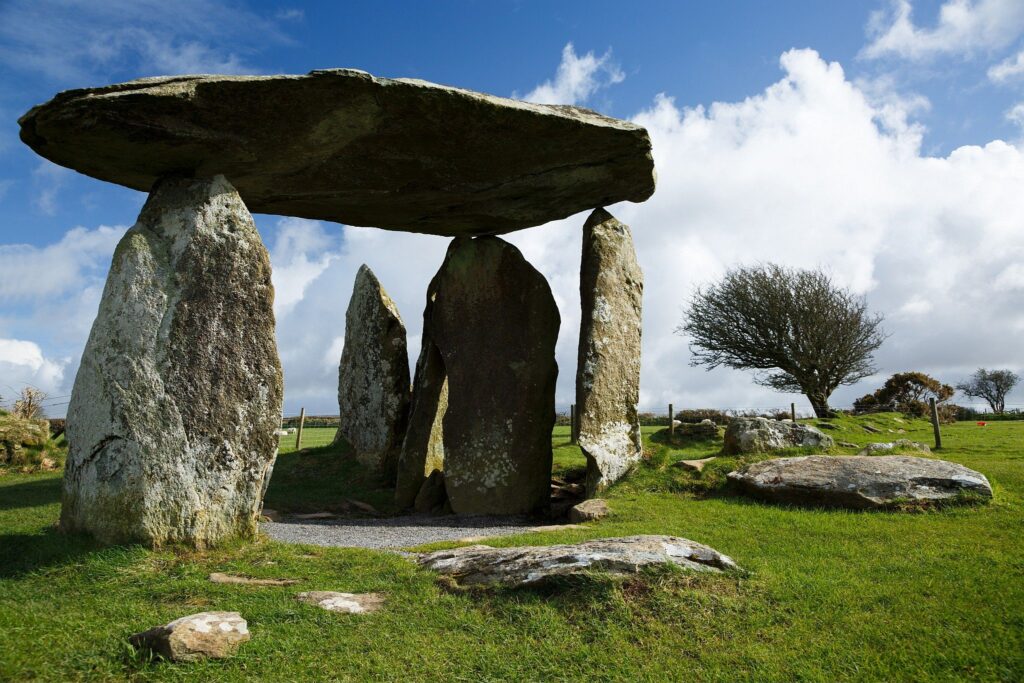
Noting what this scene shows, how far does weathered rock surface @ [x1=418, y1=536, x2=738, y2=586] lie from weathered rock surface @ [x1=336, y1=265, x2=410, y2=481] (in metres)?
8.71

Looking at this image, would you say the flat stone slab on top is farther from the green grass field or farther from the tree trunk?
the tree trunk

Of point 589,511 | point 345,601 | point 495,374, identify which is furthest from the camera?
point 495,374

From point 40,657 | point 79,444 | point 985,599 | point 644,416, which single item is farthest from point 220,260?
point 644,416

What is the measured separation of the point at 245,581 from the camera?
7.11 m

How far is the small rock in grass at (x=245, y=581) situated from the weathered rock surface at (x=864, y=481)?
24.2ft

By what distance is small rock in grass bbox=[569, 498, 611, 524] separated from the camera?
10797 mm

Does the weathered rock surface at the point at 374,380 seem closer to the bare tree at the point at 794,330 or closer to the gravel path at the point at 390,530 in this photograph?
the gravel path at the point at 390,530

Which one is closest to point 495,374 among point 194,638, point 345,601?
point 345,601

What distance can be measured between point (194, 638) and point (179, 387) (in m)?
3.56

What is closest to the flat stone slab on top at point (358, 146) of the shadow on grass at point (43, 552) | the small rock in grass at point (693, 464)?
the shadow on grass at point (43, 552)

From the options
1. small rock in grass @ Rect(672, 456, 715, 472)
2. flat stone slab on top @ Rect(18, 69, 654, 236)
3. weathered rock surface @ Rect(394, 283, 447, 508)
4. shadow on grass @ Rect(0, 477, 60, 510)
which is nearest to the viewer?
flat stone slab on top @ Rect(18, 69, 654, 236)

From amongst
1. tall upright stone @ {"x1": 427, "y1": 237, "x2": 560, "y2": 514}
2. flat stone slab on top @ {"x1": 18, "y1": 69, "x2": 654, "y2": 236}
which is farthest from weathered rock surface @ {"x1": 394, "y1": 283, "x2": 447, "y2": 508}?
flat stone slab on top @ {"x1": 18, "y1": 69, "x2": 654, "y2": 236}

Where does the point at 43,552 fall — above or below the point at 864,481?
below

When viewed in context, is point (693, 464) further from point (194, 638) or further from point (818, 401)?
point (818, 401)
